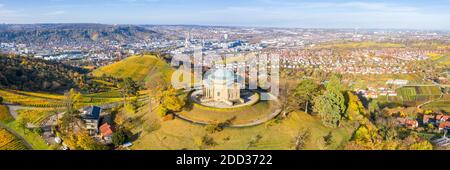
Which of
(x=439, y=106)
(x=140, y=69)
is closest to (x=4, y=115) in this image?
(x=140, y=69)

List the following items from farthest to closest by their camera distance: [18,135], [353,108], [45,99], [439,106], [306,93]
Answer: [439,106]
[45,99]
[353,108]
[306,93]
[18,135]

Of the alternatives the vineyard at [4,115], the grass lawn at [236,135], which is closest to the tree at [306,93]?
the grass lawn at [236,135]

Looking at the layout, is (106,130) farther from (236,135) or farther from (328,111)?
(328,111)

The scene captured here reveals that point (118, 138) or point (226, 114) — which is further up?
point (226, 114)

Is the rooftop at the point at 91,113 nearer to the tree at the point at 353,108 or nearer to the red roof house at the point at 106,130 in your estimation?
the red roof house at the point at 106,130
